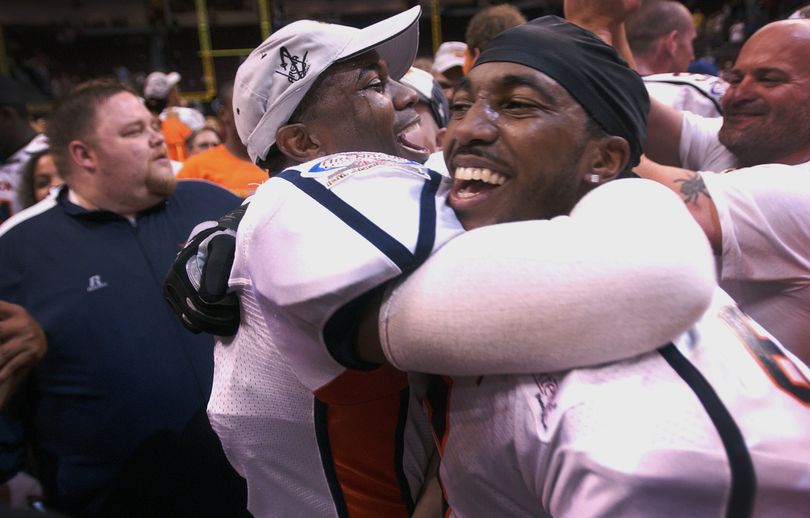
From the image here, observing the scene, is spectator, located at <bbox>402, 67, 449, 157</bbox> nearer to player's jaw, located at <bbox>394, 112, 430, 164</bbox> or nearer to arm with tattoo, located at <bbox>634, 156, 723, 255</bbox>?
player's jaw, located at <bbox>394, 112, 430, 164</bbox>

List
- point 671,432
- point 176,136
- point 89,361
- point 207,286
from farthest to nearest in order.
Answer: point 176,136
point 89,361
point 207,286
point 671,432

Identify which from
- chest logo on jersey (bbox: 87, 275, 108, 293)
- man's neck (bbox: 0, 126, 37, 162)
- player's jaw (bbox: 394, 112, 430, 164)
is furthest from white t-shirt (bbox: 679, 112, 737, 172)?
man's neck (bbox: 0, 126, 37, 162)

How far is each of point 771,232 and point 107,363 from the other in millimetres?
2233

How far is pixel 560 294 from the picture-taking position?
792 millimetres

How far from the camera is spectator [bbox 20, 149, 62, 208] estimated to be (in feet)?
11.0

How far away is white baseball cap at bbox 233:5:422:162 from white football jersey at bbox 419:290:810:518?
0.86 m

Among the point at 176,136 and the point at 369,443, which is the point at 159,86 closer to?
the point at 176,136

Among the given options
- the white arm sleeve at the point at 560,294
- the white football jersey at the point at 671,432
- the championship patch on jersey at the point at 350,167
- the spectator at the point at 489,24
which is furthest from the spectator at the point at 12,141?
the white football jersey at the point at 671,432

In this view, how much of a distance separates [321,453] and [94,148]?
76.4 inches

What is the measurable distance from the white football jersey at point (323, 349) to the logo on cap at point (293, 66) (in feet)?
1.22

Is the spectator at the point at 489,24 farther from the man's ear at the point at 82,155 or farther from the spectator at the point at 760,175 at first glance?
the man's ear at the point at 82,155

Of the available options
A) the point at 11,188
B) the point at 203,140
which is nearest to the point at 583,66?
the point at 11,188

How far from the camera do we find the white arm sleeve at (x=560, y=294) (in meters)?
0.79

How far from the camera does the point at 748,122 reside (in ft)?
6.33
